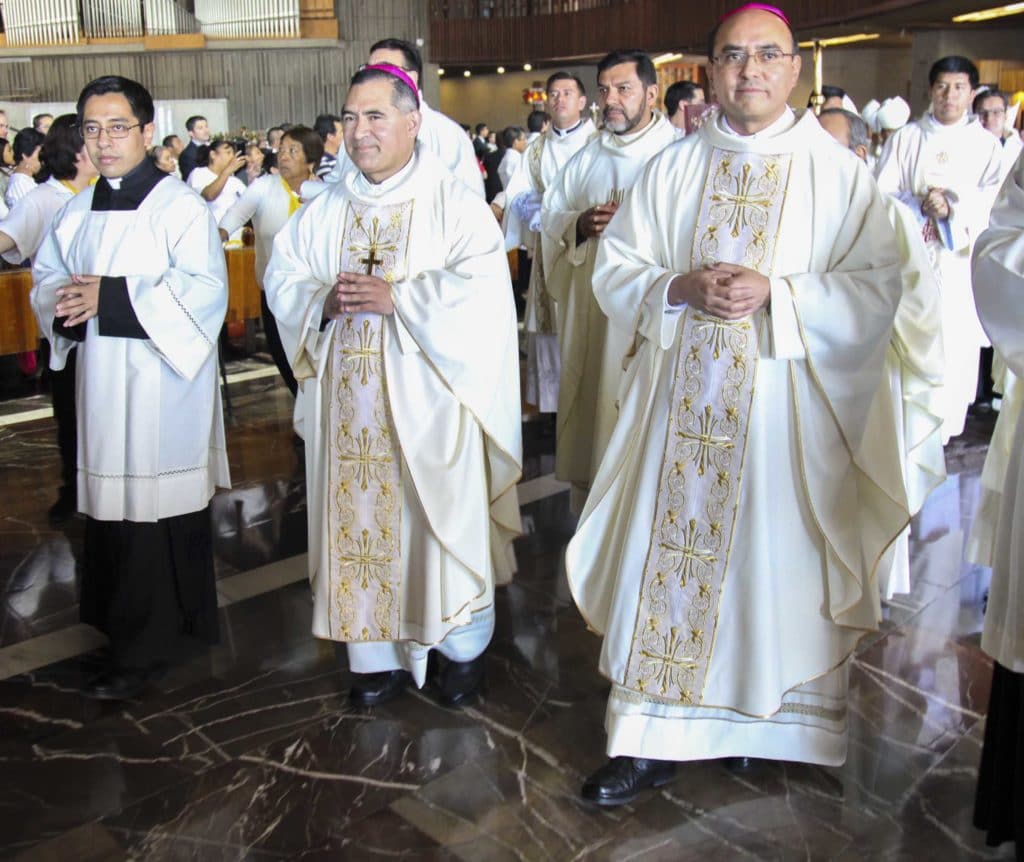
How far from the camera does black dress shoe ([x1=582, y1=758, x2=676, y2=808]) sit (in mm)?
3094

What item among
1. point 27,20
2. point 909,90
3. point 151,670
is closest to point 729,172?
point 151,670

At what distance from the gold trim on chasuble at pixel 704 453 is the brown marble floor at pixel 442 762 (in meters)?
0.41

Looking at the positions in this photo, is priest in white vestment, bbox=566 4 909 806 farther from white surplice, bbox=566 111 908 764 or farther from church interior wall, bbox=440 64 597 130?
Result: church interior wall, bbox=440 64 597 130

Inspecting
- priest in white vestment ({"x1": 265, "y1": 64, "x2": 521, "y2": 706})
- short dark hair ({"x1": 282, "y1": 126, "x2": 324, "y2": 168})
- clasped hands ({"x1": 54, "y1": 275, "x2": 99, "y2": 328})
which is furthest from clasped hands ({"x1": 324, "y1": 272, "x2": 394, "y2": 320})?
short dark hair ({"x1": 282, "y1": 126, "x2": 324, "y2": 168})

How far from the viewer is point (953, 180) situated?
21.0 ft

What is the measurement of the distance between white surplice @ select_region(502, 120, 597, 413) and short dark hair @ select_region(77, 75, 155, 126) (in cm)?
295

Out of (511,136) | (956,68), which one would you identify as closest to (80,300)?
(956,68)

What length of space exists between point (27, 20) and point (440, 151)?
17631 mm

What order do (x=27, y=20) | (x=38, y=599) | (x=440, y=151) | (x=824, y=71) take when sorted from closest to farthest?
(x=38, y=599)
(x=440, y=151)
(x=824, y=71)
(x=27, y=20)

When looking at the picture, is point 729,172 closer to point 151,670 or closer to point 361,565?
point 361,565

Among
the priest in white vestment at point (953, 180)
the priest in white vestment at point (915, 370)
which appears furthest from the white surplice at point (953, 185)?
the priest in white vestment at point (915, 370)

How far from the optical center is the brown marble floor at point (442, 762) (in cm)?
297

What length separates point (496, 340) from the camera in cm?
351

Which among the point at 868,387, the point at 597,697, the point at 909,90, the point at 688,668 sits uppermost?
the point at 909,90
